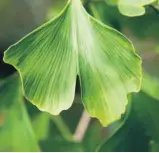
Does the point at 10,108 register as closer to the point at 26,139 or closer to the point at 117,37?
the point at 26,139

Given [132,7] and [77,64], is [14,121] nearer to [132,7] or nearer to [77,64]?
[77,64]

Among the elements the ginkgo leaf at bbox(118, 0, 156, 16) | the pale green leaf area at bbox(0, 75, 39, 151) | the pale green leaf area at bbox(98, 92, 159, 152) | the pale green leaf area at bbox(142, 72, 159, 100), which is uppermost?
the ginkgo leaf at bbox(118, 0, 156, 16)

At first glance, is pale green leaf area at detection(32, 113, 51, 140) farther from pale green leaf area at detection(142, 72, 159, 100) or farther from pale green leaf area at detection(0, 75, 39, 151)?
pale green leaf area at detection(142, 72, 159, 100)

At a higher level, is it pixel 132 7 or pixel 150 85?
pixel 132 7

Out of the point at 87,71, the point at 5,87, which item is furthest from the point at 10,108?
the point at 87,71

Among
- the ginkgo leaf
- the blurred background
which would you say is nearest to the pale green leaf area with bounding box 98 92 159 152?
the blurred background

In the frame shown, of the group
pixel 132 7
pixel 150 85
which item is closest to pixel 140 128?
pixel 150 85

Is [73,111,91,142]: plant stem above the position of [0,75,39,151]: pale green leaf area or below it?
below
